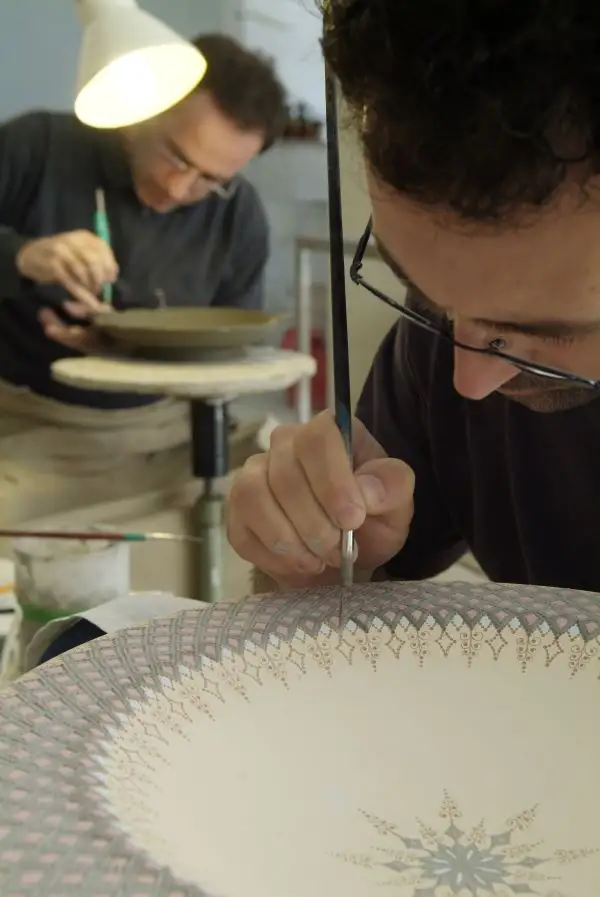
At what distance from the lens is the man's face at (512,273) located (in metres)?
0.42

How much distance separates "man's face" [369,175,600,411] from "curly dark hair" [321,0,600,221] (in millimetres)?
15

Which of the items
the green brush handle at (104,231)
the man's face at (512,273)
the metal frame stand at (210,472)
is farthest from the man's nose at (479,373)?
the green brush handle at (104,231)

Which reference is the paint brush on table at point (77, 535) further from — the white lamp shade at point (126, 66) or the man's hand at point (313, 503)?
the white lamp shade at point (126, 66)

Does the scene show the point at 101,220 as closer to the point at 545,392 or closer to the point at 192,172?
the point at 192,172

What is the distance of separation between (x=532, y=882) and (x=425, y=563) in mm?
464

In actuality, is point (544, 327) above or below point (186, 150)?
below

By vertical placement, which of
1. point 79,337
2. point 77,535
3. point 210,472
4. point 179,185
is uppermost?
point 179,185

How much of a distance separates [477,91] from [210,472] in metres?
1.24

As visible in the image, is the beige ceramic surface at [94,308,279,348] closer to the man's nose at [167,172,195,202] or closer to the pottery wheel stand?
the pottery wheel stand

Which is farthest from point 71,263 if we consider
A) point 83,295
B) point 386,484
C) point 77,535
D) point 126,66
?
point 386,484

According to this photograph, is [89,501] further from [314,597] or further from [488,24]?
[488,24]

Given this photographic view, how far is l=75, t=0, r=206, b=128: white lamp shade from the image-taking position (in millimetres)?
820

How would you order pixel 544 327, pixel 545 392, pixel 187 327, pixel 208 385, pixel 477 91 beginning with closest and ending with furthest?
pixel 477 91
pixel 544 327
pixel 545 392
pixel 208 385
pixel 187 327

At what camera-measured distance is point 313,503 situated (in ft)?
1.87
